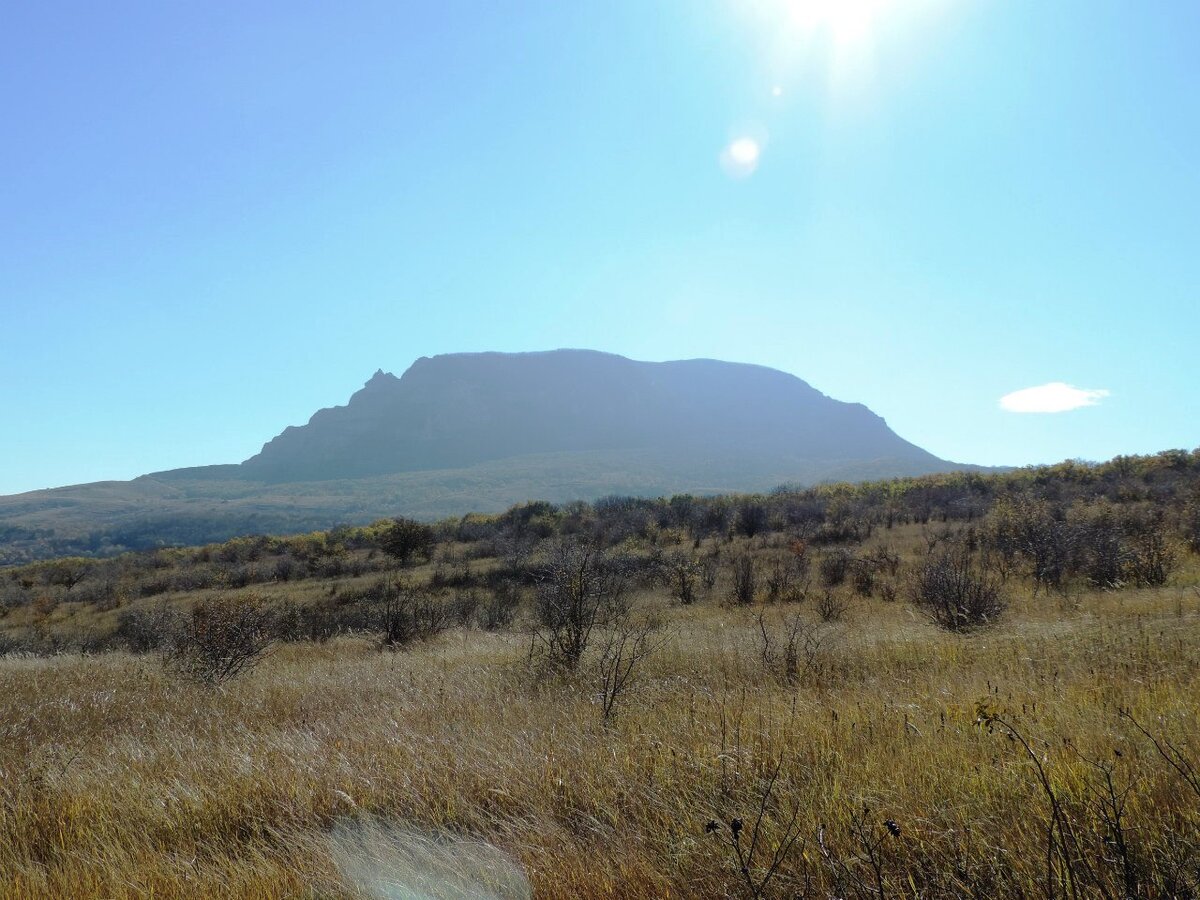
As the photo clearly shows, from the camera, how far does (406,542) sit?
30.6 m

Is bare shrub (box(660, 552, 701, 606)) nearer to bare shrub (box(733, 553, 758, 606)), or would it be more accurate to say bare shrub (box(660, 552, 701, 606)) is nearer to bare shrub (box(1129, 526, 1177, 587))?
bare shrub (box(733, 553, 758, 606))

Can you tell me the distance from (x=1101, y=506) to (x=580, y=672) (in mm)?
17779

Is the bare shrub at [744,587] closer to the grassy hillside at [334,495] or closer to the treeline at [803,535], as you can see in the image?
the treeline at [803,535]

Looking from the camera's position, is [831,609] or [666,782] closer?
[666,782]

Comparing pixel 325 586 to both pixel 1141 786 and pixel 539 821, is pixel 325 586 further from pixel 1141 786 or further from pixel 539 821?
pixel 1141 786

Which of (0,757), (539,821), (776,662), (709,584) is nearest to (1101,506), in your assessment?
(709,584)

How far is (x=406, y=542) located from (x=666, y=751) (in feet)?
92.4

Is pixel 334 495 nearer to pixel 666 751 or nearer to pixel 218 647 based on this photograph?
pixel 218 647

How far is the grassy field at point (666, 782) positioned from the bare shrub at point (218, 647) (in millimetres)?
1995

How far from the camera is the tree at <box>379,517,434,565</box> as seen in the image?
30.3m

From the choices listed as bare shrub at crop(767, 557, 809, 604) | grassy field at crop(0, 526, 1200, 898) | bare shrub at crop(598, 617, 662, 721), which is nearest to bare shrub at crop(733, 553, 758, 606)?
bare shrub at crop(767, 557, 809, 604)

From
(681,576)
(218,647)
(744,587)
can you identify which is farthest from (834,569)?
(218,647)

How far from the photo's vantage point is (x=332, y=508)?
11731 centimetres

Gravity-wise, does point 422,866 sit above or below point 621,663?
above
